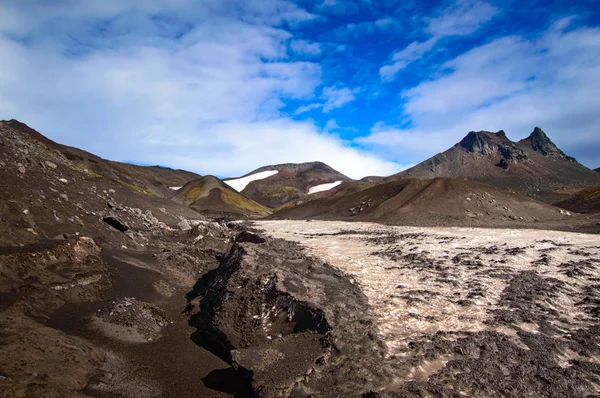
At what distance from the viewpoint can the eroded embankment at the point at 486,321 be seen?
21.6ft

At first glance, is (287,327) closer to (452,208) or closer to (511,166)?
(452,208)

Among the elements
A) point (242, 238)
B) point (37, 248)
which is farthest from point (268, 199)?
point (37, 248)

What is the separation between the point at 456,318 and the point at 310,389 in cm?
551

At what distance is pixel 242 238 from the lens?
78.2 feet

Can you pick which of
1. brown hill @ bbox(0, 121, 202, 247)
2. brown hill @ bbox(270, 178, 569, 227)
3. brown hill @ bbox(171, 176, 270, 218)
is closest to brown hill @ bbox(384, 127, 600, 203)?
brown hill @ bbox(270, 178, 569, 227)

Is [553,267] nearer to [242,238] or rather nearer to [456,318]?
[456,318]

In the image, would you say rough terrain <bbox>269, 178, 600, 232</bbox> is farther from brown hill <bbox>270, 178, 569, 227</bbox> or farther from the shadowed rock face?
the shadowed rock face

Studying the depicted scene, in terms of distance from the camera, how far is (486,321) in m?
9.63

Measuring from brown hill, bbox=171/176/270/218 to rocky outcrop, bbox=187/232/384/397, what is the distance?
89657 mm

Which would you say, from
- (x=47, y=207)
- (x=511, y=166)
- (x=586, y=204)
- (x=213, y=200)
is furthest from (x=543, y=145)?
(x=47, y=207)

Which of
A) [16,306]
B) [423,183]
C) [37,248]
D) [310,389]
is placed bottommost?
[310,389]

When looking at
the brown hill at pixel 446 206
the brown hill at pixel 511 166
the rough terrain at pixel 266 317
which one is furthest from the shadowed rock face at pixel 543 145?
the rough terrain at pixel 266 317

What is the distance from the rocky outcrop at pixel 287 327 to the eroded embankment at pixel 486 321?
0.64 m

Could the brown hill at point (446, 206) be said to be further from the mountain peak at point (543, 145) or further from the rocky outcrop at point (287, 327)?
the mountain peak at point (543, 145)
